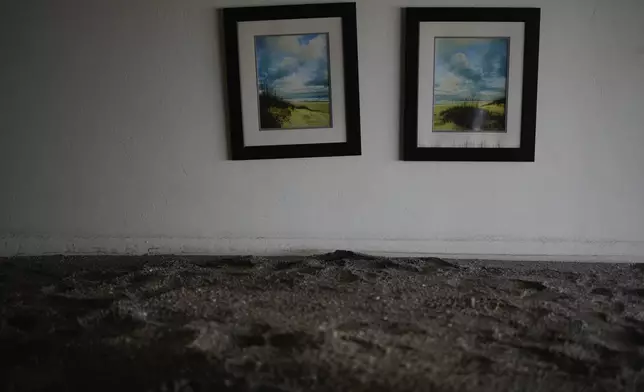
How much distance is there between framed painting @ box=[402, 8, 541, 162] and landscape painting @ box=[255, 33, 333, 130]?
10.1 inches

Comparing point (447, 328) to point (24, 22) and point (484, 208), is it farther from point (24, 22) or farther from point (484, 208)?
point (24, 22)

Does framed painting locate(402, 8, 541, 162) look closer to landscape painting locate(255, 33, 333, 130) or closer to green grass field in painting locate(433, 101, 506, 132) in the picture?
green grass field in painting locate(433, 101, 506, 132)

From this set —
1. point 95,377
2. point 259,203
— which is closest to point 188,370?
point 95,377

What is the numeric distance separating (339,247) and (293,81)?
56 centimetres

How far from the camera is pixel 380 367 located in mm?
947

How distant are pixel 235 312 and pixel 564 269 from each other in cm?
97

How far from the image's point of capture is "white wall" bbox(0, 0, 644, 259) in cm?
165

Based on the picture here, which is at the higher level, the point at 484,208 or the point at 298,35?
the point at 298,35

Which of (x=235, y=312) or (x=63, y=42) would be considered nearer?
(x=235, y=312)

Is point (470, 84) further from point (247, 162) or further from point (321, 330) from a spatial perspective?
point (321, 330)

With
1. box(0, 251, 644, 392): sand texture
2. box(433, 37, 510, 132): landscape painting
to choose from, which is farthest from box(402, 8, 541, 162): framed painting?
box(0, 251, 644, 392): sand texture

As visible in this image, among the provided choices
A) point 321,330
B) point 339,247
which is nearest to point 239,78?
point 339,247

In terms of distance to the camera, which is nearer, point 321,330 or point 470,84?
point 321,330

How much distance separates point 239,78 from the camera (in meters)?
1.67
